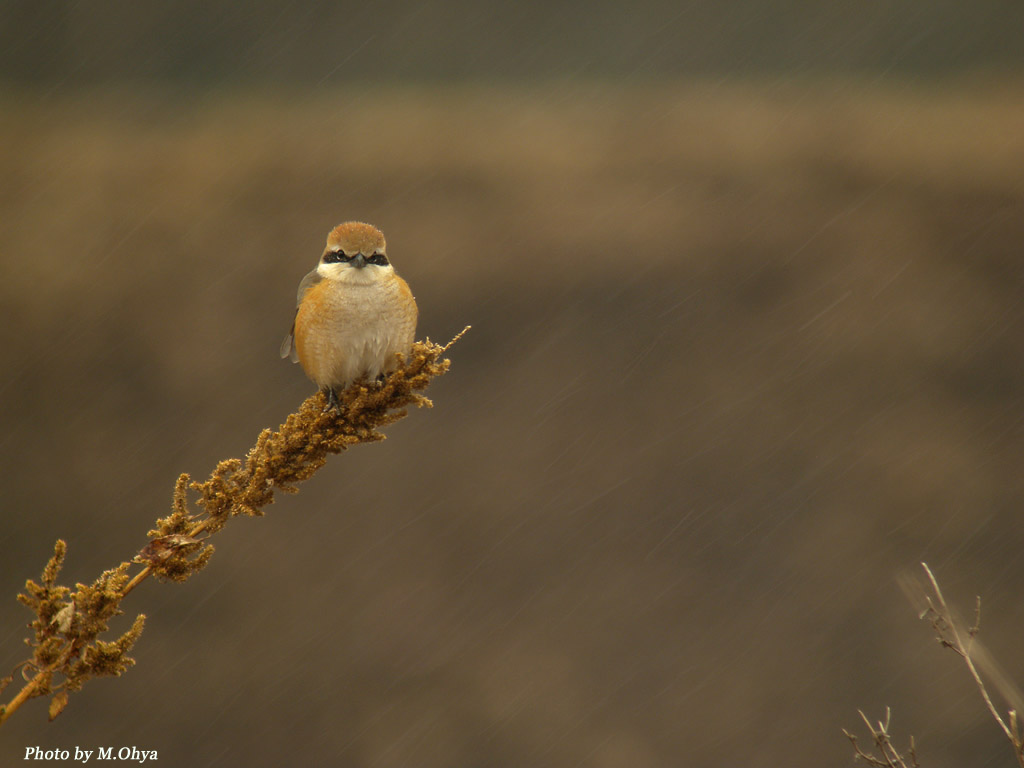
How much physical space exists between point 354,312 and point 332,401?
0.31 meters

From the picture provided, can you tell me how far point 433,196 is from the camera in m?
4.83

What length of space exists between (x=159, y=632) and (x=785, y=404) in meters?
3.33

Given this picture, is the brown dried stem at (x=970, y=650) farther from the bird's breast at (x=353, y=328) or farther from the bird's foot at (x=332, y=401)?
the bird's breast at (x=353, y=328)

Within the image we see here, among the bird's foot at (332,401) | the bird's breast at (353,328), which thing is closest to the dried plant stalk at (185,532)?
the bird's foot at (332,401)

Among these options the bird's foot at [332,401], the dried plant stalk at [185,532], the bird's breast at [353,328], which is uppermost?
the bird's breast at [353,328]

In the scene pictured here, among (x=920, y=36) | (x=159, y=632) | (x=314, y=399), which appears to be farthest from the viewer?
(x=920, y=36)

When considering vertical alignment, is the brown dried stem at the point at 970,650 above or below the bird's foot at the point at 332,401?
below

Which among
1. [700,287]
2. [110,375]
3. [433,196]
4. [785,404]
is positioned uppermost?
[433,196]

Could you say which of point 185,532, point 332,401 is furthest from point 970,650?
point 185,532

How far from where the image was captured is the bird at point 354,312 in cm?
213

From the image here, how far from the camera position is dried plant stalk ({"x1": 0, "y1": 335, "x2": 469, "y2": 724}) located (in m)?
1.23

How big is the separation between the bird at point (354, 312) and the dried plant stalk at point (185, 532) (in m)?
0.29

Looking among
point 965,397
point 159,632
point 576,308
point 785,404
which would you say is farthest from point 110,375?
point 965,397

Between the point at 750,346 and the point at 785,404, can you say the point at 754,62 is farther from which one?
the point at 785,404
